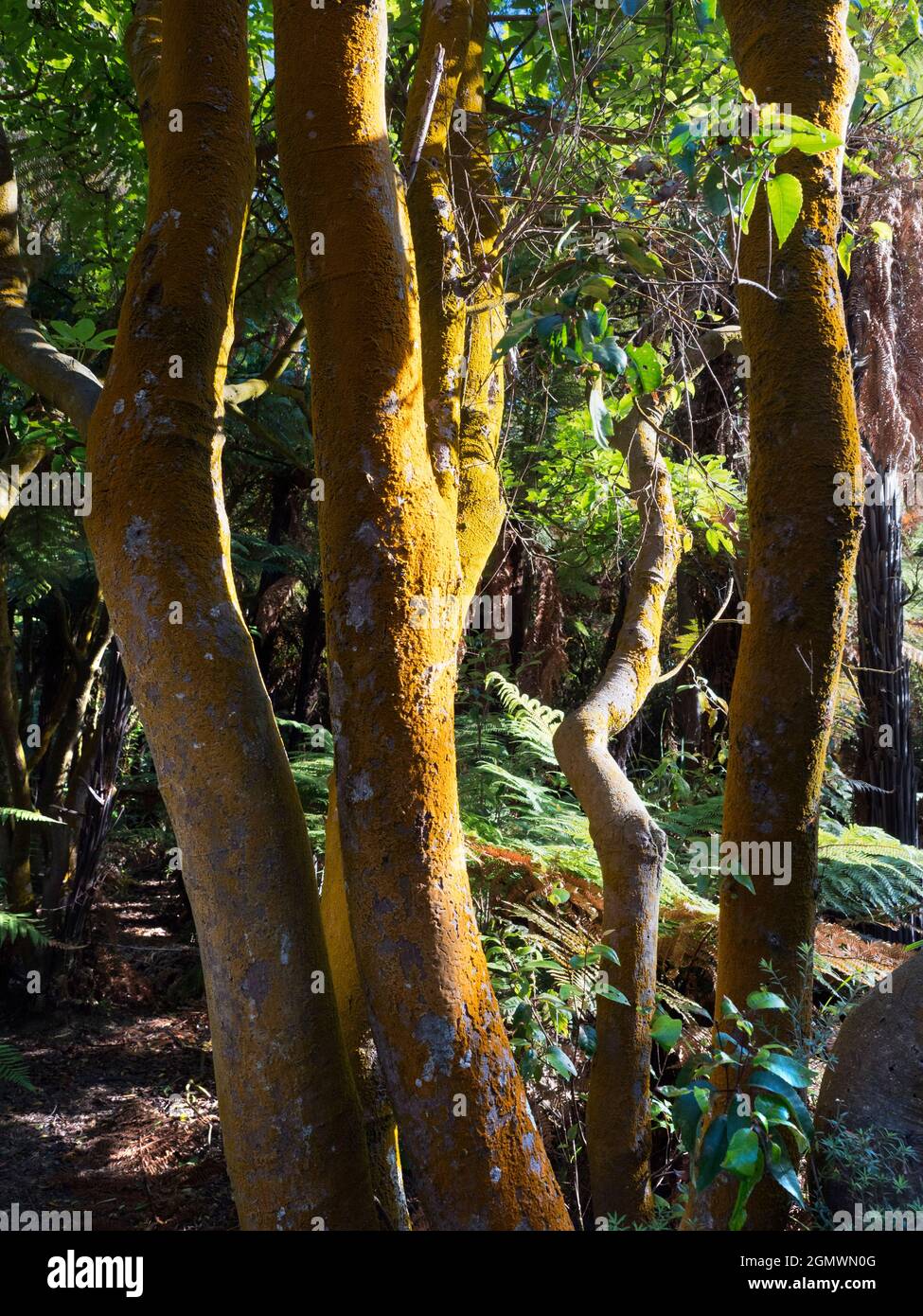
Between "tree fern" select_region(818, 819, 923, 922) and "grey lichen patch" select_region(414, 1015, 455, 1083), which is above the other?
"grey lichen patch" select_region(414, 1015, 455, 1083)

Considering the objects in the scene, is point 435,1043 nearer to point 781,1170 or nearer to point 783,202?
point 781,1170

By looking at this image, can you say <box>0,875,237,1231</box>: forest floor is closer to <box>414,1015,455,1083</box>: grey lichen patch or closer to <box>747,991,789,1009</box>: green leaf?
<box>414,1015,455,1083</box>: grey lichen patch

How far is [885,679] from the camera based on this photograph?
828cm

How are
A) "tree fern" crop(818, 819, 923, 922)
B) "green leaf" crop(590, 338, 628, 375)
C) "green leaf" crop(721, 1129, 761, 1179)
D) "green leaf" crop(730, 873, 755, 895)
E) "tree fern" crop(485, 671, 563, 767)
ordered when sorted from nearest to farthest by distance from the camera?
"green leaf" crop(721, 1129, 761, 1179), "green leaf" crop(730, 873, 755, 895), "green leaf" crop(590, 338, 628, 375), "tree fern" crop(818, 819, 923, 922), "tree fern" crop(485, 671, 563, 767)

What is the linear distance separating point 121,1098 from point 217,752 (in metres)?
3.30

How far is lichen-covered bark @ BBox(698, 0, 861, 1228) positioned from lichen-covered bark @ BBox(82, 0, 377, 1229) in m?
0.96

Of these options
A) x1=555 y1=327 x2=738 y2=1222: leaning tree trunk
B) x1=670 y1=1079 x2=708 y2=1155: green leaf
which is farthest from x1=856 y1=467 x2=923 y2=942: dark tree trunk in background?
x1=670 y1=1079 x2=708 y2=1155: green leaf

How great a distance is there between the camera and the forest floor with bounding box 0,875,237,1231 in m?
3.69

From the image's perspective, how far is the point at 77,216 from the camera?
512 centimetres

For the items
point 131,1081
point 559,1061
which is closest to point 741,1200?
point 559,1061

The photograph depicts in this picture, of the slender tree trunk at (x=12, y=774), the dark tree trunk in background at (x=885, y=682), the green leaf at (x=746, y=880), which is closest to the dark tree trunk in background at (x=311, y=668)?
the slender tree trunk at (x=12, y=774)

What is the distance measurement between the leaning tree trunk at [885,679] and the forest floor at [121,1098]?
5956 mm

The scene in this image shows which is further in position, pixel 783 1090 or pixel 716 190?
pixel 716 190
